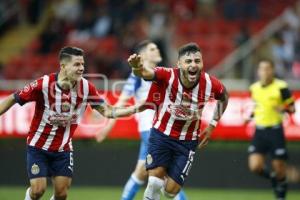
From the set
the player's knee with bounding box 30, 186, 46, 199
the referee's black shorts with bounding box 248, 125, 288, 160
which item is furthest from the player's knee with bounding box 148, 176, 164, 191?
the referee's black shorts with bounding box 248, 125, 288, 160

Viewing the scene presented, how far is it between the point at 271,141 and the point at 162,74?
3802 millimetres

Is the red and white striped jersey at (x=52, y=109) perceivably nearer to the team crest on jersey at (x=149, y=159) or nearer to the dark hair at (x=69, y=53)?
the dark hair at (x=69, y=53)

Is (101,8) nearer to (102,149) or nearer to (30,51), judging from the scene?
(30,51)

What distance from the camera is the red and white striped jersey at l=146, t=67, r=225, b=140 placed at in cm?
833

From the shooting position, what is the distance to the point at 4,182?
1357cm

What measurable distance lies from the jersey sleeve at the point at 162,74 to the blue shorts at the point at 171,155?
0.66 meters

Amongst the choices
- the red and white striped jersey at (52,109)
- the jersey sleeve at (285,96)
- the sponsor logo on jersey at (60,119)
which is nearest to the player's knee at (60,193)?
the red and white striped jersey at (52,109)

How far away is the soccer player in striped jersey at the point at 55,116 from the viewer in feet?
26.8

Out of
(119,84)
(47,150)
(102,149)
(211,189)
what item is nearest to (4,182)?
(102,149)

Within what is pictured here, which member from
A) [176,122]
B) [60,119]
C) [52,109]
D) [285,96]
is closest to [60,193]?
[60,119]

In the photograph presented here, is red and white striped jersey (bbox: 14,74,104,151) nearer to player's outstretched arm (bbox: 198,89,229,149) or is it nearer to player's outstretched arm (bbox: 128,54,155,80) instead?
player's outstretched arm (bbox: 128,54,155,80)

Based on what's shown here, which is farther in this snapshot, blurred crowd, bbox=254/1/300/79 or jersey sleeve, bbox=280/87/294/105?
blurred crowd, bbox=254/1/300/79

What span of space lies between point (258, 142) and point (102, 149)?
3.20 m

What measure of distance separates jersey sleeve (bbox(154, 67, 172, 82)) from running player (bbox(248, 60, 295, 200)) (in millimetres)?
3437
